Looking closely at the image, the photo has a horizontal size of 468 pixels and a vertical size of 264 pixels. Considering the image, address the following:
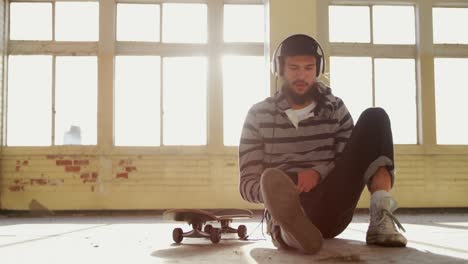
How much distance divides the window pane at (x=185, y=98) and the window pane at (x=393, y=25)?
7.86 feet

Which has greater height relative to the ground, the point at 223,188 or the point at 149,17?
the point at 149,17

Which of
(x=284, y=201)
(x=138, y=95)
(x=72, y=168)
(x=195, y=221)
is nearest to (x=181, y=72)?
(x=138, y=95)

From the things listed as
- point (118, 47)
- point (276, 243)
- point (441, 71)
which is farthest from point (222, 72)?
point (276, 243)

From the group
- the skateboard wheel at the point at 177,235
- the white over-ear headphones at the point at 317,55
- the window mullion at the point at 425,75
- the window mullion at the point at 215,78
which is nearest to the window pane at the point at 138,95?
the window mullion at the point at 215,78

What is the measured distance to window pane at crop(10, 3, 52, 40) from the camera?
7094mm

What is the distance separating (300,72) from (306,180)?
0.48m

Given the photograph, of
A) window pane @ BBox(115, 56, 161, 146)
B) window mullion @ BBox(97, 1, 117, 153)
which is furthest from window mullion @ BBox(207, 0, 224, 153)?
window mullion @ BBox(97, 1, 117, 153)

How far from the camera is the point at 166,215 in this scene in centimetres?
269

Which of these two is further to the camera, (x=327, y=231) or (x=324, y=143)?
(x=327, y=231)

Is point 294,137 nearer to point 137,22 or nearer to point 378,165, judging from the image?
point 378,165

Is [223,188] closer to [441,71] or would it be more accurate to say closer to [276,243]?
[441,71]

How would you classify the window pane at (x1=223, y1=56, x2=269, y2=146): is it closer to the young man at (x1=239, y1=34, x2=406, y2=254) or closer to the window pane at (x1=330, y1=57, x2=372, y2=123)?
the window pane at (x1=330, y1=57, x2=372, y2=123)

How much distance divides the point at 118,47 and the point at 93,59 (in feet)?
1.20

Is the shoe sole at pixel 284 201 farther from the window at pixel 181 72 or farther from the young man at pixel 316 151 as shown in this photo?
the window at pixel 181 72
